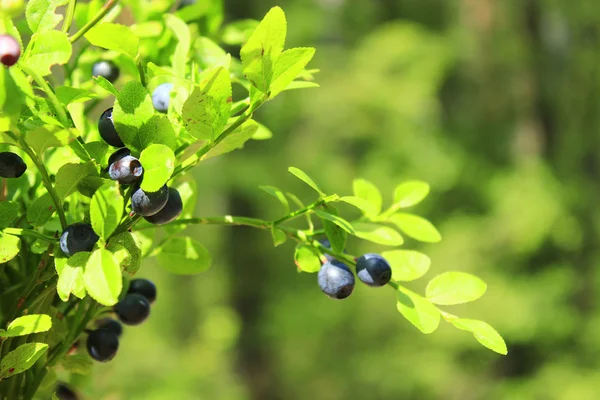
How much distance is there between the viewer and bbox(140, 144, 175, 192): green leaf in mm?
241

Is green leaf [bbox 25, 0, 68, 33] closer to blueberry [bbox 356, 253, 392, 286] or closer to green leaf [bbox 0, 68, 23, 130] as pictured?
green leaf [bbox 0, 68, 23, 130]

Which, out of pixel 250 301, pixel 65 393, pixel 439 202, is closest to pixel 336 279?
pixel 65 393

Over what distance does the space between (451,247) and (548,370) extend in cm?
75

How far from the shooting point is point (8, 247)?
0.87 feet

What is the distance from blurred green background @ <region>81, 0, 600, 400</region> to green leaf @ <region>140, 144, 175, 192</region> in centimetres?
292

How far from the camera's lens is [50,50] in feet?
0.83

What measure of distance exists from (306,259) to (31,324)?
0.41 feet

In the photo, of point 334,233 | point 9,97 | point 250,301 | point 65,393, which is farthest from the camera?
point 250,301

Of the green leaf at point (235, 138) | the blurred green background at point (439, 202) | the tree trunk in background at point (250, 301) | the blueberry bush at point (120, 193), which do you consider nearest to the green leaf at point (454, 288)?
the blueberry bush at point (120, 193)

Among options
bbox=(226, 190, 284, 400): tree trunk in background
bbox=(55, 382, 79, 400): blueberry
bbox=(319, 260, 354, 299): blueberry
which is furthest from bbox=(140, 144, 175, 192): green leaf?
bbox=(226, 190, 284, 400): tree trunk in background

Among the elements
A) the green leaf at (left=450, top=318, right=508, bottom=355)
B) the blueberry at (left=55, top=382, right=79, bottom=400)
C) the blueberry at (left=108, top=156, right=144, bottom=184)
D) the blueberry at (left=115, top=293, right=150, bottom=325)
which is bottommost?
the blueberry at (left=55, top=382, right=79, bottom=400)

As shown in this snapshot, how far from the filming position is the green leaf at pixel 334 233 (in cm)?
31

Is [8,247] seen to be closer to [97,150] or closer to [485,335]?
[97,150]

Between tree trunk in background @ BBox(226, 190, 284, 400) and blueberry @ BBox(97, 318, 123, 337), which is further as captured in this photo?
tree trunk in background @ BBox(226, 190, 284, 400)
